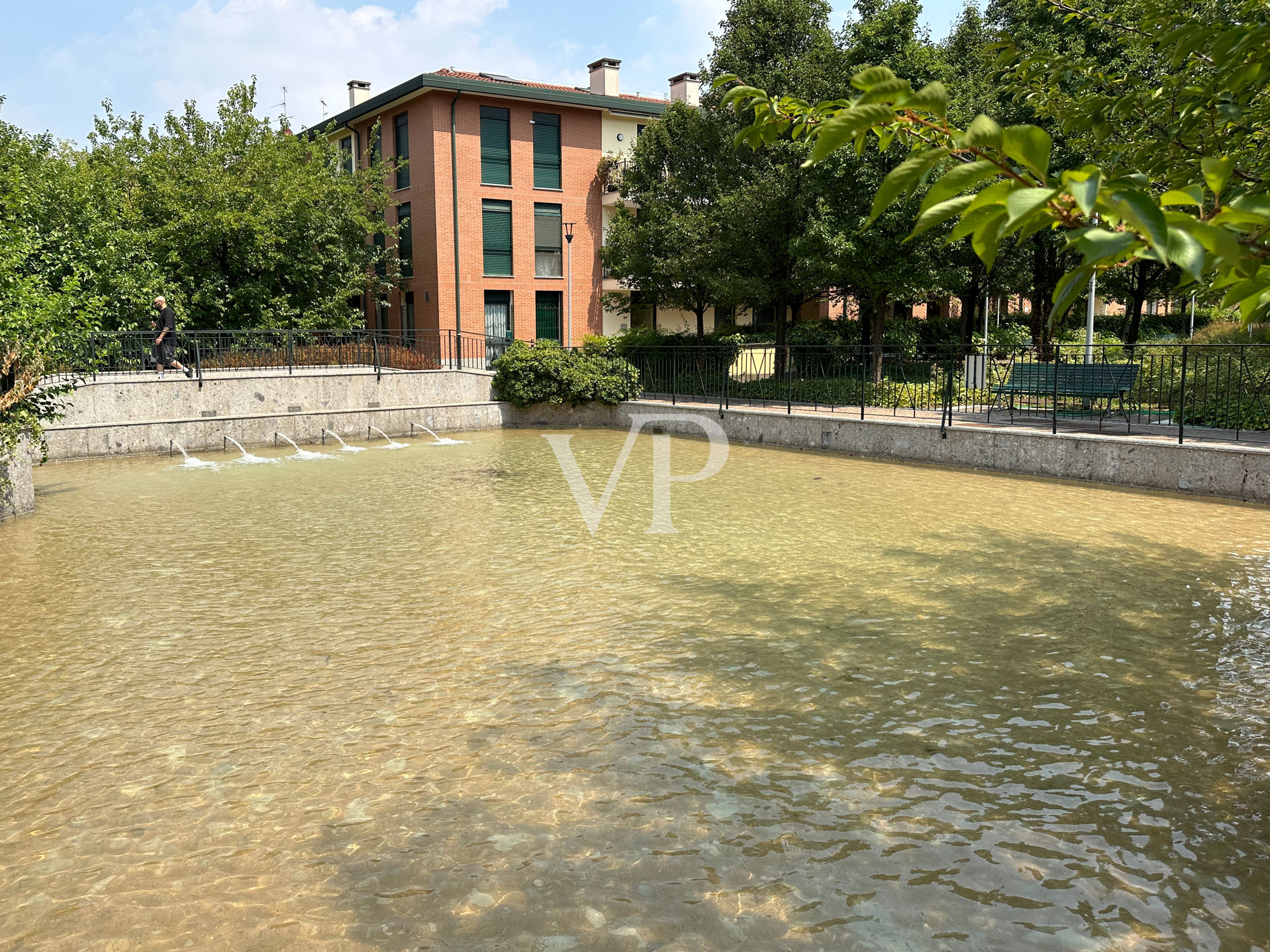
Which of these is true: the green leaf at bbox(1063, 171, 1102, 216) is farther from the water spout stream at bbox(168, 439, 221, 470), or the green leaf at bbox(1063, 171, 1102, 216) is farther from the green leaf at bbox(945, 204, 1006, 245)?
the water spout stream at bbox(168, 439, 221, 470)

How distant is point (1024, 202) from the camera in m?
1.54

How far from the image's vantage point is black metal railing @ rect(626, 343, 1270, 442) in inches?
572

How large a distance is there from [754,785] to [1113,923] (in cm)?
155

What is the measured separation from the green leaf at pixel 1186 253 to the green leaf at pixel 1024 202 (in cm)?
21

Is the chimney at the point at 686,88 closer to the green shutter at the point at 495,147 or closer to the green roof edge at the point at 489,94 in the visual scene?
the green roof edge at the point at 489,94

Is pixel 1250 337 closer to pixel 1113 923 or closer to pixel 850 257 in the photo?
pixel 850 257

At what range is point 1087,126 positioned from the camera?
387 cm

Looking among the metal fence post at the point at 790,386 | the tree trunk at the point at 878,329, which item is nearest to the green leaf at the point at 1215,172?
the metal fence post at the point at 790,386

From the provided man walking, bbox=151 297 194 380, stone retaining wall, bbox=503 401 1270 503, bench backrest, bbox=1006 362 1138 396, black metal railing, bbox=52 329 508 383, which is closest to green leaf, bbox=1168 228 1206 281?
stone retaining wall, bbox=503 401 1270 503

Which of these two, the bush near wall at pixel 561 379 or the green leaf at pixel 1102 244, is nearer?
the green leaf at pixel 1102 244

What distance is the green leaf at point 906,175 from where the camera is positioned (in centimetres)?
176

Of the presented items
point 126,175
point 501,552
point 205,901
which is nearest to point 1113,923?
point 205,901

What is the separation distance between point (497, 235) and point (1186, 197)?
1235 inches

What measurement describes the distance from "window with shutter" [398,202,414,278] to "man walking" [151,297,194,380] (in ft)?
39.8
